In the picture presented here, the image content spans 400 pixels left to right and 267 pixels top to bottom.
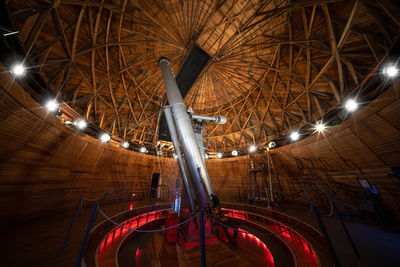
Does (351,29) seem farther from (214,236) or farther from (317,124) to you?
(214,236)

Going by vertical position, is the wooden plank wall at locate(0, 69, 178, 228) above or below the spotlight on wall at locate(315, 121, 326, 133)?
below

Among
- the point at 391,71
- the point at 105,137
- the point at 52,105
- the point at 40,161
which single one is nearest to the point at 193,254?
the point at 40,161

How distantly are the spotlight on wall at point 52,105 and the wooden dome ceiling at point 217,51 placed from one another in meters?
0.81

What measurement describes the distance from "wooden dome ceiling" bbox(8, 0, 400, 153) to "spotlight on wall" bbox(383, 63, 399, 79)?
1.07 meters

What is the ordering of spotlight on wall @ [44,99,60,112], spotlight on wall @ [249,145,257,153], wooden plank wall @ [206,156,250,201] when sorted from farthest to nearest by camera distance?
wooden plank wall @ [206,156,250,201], spotlight on wall @ [249,145,257,153], spotlight on wall @ [44,99,60,112]

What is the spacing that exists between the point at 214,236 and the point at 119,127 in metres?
9.93

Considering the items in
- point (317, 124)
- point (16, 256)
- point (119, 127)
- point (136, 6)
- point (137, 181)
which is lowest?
point (16, 256)

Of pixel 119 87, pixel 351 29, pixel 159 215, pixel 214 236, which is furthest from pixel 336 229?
pixel 119 87

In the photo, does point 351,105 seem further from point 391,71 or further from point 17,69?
point 17,69

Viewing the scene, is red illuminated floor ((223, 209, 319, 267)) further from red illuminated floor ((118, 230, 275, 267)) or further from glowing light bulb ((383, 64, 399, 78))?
glowing light bulb ((383, 64, 399, 78))

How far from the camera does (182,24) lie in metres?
7.85

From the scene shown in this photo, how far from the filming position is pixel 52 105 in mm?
4879

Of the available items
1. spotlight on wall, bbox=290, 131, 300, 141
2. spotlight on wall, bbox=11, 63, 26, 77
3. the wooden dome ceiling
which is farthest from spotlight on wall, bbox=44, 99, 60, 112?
spotlight on wall, bbox=290, 131, 300, 141

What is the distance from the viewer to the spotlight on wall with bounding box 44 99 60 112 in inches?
185
